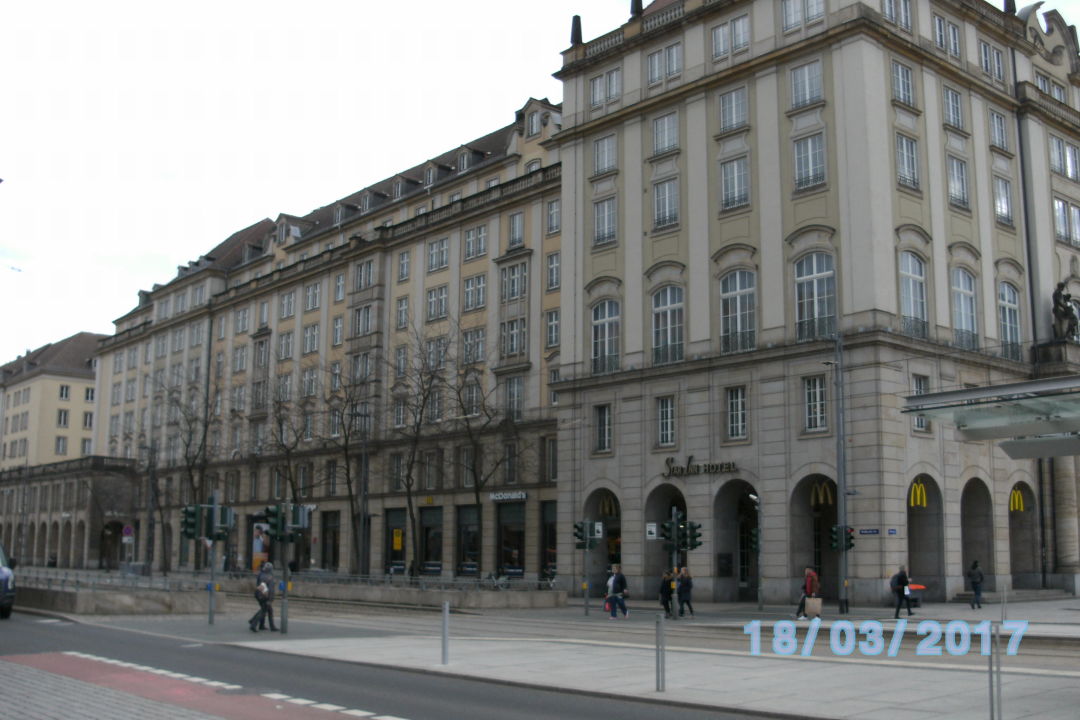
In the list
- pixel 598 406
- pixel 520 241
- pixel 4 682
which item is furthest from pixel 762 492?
pixel 4 682

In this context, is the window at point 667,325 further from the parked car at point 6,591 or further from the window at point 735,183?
the parked car at point 6,591

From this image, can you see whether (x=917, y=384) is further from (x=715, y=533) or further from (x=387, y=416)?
(x=387, y=416)

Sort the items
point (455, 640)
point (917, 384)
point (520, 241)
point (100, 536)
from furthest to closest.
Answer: point (100, 536), point (520, 241), point (917, 384), point (455, 640)

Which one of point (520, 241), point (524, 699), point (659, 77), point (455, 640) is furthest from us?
point (520, 241)

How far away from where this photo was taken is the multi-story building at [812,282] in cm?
4100

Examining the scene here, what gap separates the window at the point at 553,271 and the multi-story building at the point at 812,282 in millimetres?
5358

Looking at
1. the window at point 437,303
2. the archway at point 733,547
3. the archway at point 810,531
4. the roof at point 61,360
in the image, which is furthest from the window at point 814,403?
the roof at point 61,360

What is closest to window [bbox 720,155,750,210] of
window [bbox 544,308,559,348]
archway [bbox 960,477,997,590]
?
window [bbox 544,308,559,348]

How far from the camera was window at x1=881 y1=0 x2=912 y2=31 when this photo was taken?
43.3 metres

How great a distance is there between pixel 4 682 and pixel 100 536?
9270 centimetres

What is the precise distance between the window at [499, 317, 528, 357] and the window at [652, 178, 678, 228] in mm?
12891

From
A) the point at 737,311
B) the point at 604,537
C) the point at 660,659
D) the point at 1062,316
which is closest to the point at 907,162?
the point at 737,311

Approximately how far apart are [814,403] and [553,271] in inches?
792

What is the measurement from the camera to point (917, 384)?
4106cm
